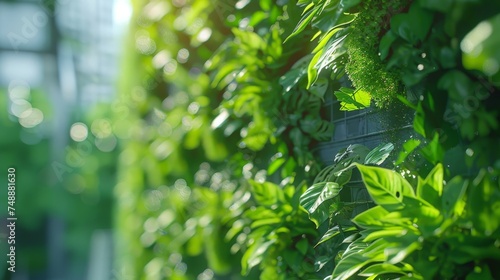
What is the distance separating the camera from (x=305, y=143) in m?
1.74

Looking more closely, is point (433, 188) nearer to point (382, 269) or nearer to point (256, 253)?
point (382, 269)

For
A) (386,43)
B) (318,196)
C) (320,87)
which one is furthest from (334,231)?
(386,43)

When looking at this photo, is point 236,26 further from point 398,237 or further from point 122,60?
point 122,60

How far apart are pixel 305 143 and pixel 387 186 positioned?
0.63 meters

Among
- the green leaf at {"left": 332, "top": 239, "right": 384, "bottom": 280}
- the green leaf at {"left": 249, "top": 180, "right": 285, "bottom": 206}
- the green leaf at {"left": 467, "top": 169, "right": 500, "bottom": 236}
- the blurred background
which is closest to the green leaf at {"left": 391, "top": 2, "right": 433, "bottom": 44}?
the green leaf at {"left": 467, "top": 169, "right": 500, "bottom": 236}

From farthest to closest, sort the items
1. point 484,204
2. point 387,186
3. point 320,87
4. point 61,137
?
point 61,137 < point 320,87 < point 387,186 < point 484,204

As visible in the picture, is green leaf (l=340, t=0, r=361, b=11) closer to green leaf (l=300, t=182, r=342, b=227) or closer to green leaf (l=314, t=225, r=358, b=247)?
green leaf (l=300, t=182, r=342, b=227)

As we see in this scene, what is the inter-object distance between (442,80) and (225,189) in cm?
127

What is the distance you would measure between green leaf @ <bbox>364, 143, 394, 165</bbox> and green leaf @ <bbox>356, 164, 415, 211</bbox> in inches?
4.9

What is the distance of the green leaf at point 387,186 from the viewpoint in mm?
1106

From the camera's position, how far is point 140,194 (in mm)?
3195

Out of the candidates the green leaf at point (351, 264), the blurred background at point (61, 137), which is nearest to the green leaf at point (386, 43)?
the green leaf at point (351, 264)

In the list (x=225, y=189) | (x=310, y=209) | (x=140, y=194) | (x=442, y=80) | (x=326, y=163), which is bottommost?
(x=140, y=194)

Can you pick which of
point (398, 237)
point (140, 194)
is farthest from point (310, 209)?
point (140, 194)
